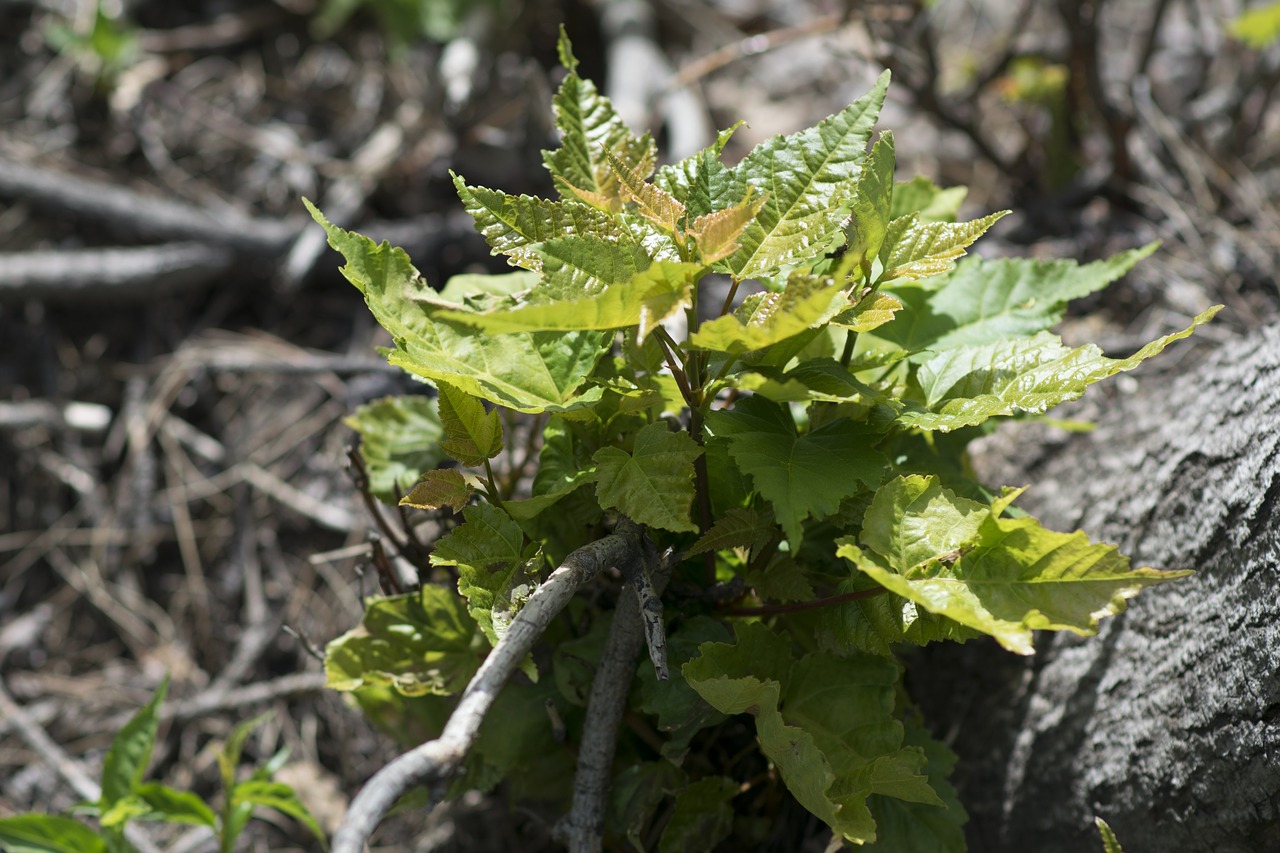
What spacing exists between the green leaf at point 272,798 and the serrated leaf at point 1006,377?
4.18ft

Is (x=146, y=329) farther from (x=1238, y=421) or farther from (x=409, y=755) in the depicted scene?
(x=1238, y=421)

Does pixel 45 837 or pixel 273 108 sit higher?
pixel 273 108

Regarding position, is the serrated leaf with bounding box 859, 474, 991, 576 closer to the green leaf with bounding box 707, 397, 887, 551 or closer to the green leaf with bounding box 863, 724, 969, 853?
the green leaf with bounding box 707, 397, 887, 551

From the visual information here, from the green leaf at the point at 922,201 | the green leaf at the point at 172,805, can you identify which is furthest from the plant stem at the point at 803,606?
the green leaf at the point at 172,805

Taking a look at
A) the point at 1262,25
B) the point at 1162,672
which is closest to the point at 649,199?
the point at 1162,672

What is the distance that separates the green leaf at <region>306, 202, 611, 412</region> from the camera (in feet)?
3.75

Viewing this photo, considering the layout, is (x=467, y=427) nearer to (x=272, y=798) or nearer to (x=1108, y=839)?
(x=272, y=798)

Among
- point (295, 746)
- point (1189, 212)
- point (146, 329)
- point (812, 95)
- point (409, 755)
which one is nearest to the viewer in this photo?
point (409, 755)

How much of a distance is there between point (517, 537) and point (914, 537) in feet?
1.63

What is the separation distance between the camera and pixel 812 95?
3469mm

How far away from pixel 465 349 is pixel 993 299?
84 cm

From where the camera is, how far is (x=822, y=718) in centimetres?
130

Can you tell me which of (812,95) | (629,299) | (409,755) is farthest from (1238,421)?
(812,95)

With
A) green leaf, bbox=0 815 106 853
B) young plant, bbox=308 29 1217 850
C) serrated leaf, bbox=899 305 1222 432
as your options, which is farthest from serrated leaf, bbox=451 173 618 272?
green leaf, bbox=0 815 106 853
